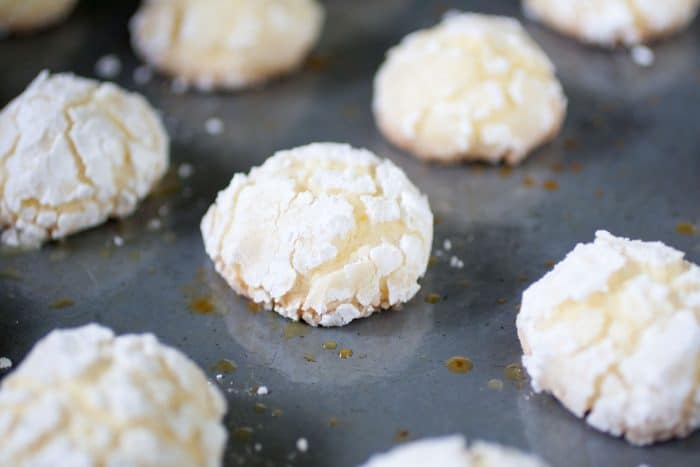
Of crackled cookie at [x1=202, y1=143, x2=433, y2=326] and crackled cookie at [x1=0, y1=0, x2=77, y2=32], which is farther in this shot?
crackled cookie at [x1=0, y1=0, x2=77, y2=32]

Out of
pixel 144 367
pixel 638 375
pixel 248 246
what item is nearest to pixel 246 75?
pixel 248 246

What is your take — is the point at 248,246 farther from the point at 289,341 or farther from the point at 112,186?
the point at 112,186

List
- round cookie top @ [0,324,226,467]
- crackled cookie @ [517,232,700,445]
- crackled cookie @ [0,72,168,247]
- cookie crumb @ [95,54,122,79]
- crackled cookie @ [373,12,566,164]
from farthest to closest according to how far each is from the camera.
A: 1. cookie crumb @ [95,54,122,79]
2. crackled cookie @ [373,12,566,164]
3. crackled cookie @ [0,72,168,247]
4. crackled cookie @ [517,232,700,445]
5. round cookie top @ [0,324,226,467]

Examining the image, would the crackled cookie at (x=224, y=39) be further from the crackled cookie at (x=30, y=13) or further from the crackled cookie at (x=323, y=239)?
the crackled cookie at (x=323, y=239)

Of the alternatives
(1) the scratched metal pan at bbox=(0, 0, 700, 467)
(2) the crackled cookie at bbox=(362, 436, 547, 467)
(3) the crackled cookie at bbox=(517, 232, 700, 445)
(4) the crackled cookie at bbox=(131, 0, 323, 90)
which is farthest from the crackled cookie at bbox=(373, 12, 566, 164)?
(2) the crackled cookie at bbox=(362, 436, 547, 467)

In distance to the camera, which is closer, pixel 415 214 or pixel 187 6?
pixel 415 214

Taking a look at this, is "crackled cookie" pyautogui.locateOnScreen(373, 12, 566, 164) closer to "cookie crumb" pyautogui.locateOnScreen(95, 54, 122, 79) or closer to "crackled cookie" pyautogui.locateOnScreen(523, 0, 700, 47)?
"crackled cookie" pyautogui.locateOnScreen(523, 0, 700, 47)

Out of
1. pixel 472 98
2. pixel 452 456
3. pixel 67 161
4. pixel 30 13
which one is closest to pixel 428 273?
pixel 472 98
